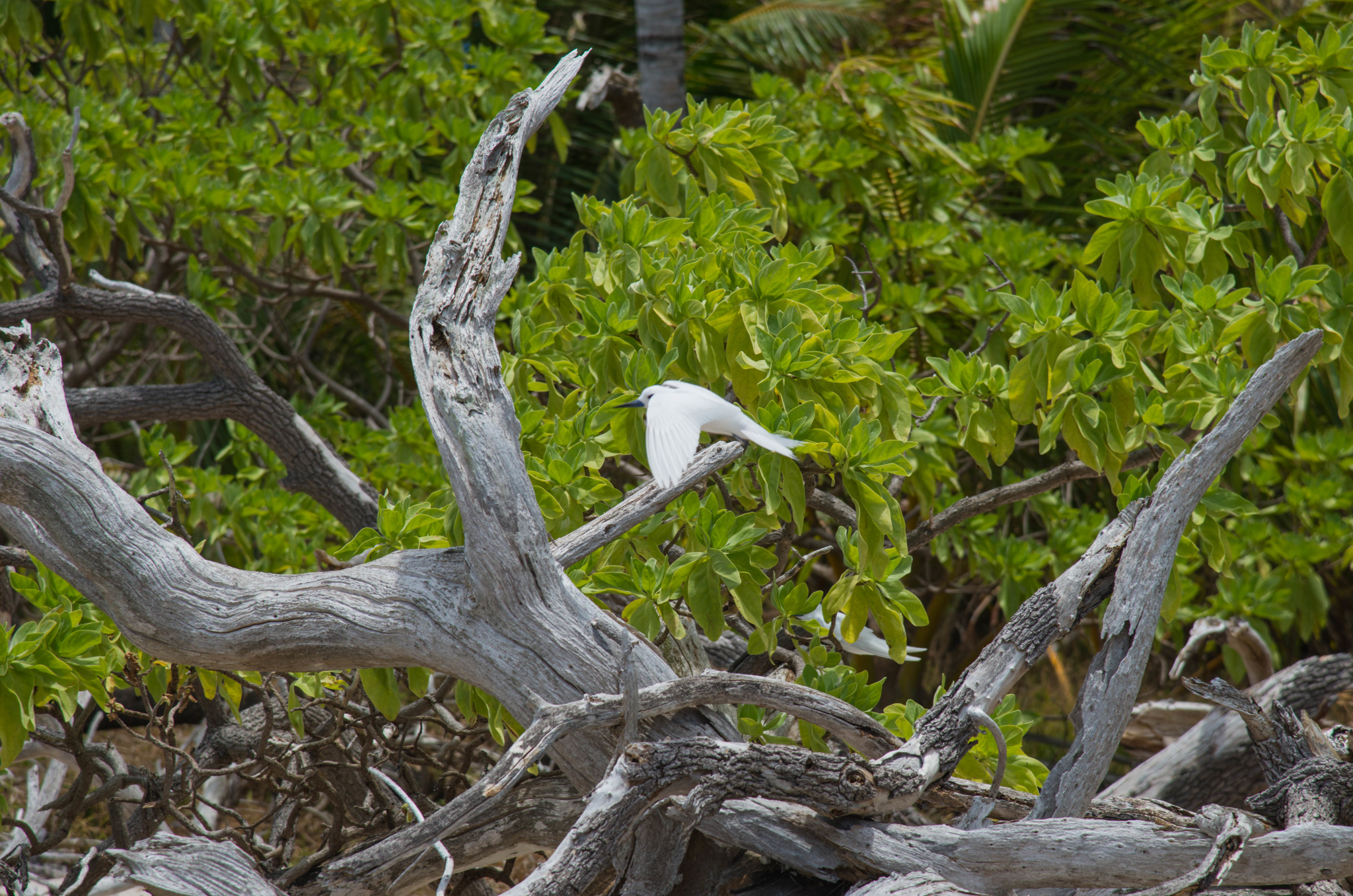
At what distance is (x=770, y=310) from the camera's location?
2148 mm

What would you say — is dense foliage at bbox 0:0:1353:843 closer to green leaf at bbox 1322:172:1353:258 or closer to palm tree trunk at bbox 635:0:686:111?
green leaf at bbox 1322:172:1353:258

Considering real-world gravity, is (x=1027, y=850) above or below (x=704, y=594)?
below

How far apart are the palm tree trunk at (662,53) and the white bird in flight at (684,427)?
2771mm

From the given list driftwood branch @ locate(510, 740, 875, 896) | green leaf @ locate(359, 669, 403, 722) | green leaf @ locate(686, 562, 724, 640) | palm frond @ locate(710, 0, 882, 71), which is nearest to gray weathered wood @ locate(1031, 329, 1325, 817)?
driftwood branch @ locate(510, 740, 875, 896)

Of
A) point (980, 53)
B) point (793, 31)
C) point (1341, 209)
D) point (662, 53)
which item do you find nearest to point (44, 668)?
point (1341, 209)

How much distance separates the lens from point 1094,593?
2043mm

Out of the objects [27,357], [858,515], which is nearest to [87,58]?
[27,357]

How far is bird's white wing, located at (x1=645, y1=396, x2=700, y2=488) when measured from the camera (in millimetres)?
1723

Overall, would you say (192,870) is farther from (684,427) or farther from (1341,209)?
(1341,209)

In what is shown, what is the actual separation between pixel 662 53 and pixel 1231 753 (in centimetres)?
335

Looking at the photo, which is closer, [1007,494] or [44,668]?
[44,668]

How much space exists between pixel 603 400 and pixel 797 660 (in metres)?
0.77

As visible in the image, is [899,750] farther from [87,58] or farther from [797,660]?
[87,58]

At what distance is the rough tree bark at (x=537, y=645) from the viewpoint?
1.69 meters
